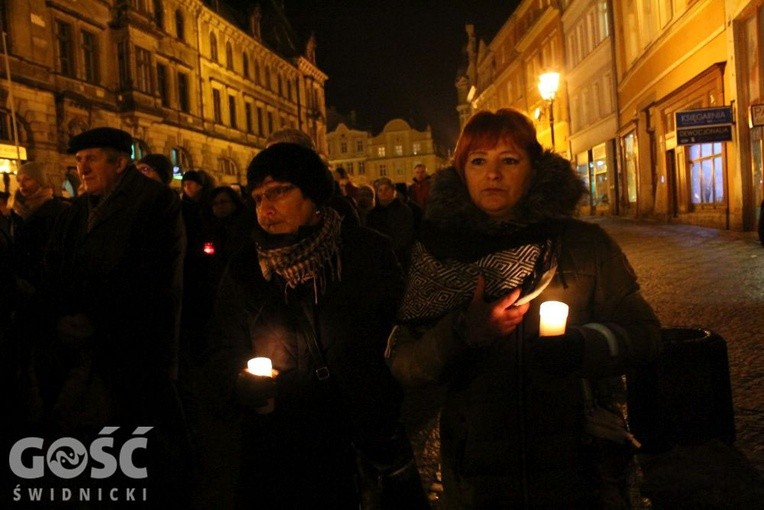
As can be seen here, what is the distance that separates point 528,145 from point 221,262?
441 centimetres

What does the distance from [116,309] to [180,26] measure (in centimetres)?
3980

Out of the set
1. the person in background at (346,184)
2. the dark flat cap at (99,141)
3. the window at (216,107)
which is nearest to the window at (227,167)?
the window at (216,107)

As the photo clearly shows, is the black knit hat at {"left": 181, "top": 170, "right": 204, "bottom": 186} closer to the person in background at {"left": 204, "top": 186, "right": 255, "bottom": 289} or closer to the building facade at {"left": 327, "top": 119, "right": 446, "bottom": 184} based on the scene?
the person in background at {"left": 204, "top": 186, "right": 255, "bottom": 289}

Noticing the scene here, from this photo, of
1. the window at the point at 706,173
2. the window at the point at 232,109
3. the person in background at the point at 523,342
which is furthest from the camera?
the window at the point at 232,109

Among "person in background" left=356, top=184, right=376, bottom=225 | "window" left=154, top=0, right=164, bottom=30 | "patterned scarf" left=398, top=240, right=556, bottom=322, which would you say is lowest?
"patterned scarf" left=398, top=240, right=556, bottom=322

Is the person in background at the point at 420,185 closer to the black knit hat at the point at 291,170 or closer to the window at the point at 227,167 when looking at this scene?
the black knit hat at the point at 291,170

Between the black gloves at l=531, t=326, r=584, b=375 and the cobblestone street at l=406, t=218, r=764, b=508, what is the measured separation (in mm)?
2035

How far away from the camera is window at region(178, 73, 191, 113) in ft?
129

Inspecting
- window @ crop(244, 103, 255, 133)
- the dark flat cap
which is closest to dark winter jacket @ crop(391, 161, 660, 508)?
the dark flat cap

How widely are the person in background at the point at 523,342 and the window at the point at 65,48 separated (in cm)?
3118

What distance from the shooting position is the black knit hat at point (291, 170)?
271 cm

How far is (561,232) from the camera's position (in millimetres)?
2068

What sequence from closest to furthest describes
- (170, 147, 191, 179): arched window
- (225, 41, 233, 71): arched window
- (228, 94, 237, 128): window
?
1. (170, 147, 191, 179): arched window
2. (225, 41, 233, 71): arched window
3. (228, 94, 237, 128): window

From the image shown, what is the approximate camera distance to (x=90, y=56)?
31.0m
